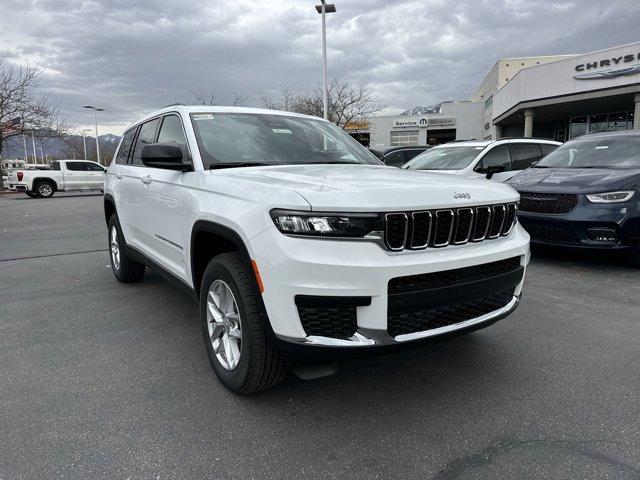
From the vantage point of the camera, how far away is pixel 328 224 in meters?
2.21

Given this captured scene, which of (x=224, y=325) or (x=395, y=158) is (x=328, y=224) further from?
(x=395, y=158)

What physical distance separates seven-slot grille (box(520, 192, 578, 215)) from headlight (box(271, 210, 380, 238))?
4.46 metres

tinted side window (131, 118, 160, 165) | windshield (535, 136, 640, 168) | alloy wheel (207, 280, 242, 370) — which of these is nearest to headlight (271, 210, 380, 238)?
alloy wheel (207, 280, 242, 370)

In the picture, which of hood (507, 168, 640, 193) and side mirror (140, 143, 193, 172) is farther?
hood (507, 168, 640, 193)

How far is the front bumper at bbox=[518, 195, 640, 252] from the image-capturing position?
5402mm

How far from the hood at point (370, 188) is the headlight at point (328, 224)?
4cm

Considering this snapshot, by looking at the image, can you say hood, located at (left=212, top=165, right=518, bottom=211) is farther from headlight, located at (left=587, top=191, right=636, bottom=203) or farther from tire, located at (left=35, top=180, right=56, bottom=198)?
tire, located at (left=35, top=180, right=56, bottom=198)

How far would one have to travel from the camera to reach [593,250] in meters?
5.58

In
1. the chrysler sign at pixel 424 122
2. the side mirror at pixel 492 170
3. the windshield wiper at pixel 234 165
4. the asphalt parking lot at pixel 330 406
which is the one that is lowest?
the asphalt parking lot at pixel 330 406

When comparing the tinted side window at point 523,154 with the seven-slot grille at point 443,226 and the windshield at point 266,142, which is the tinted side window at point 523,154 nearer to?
the windshield at point 266,142

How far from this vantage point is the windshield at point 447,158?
892 centimetres

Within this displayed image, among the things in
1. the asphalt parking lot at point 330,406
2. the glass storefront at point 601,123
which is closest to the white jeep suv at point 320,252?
the asphalt parking lot at point 330,406

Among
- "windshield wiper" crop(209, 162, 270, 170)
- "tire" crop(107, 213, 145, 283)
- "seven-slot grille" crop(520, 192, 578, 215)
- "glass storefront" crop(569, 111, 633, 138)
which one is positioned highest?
"glass storefront" crop(569, 111, 633, 138)

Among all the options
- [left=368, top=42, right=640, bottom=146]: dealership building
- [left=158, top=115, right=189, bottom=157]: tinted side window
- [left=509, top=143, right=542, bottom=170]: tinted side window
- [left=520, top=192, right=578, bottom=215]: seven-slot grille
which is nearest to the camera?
[left=158, top=115, right=189, bottom=157]: tinted side window
